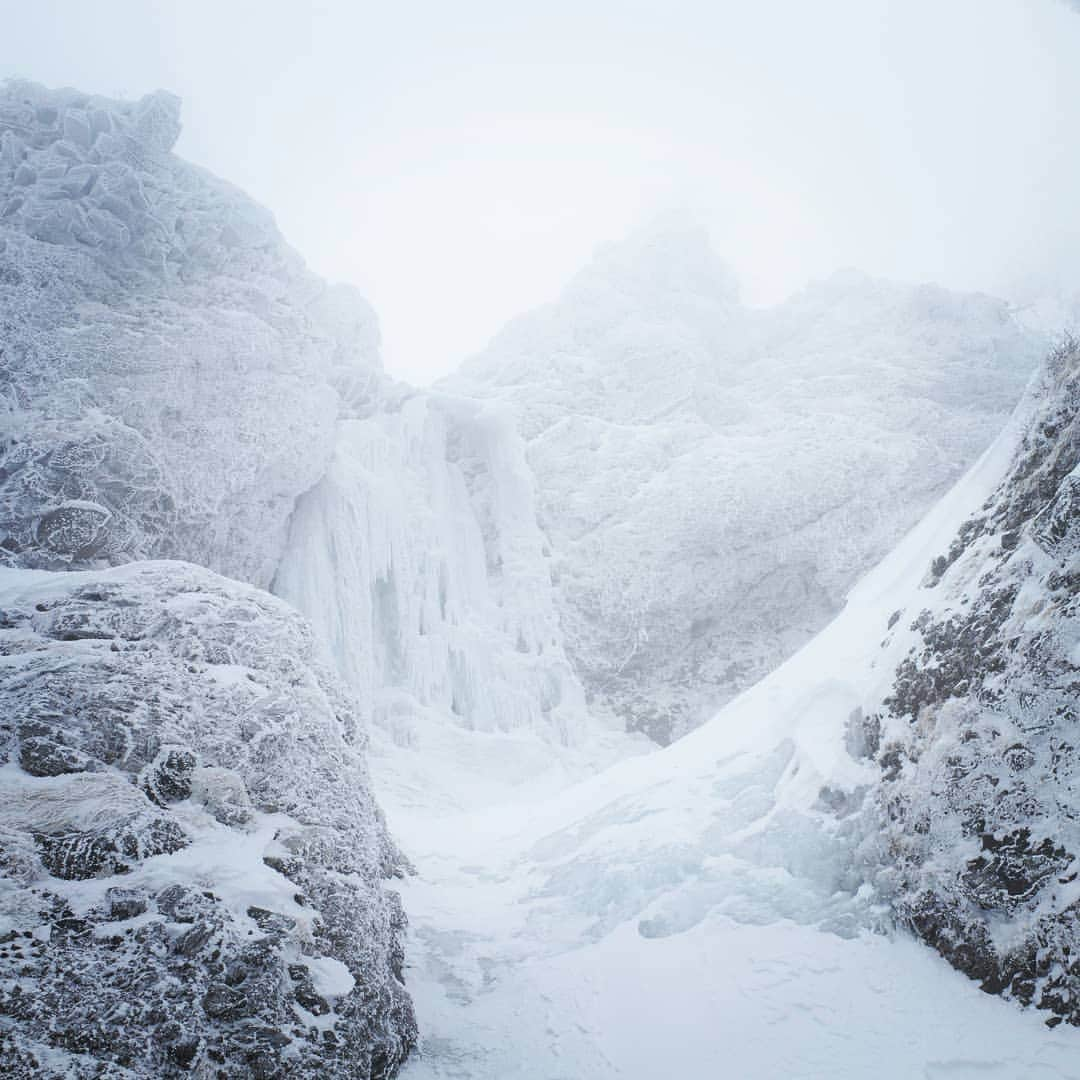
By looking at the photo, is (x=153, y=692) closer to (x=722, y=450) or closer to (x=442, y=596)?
(x=442, y=596)

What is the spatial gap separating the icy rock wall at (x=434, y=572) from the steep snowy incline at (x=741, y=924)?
7297mm

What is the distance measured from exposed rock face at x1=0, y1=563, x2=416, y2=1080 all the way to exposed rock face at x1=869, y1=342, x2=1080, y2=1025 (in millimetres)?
5562

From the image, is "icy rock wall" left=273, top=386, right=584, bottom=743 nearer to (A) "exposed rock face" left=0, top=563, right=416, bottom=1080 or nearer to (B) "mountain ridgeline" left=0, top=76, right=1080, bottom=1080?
(B) "mountain ridgeline" left=0, top=76, right=1080, bottom=1080

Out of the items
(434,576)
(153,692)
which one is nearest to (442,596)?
(434,576)

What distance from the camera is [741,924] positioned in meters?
8.69

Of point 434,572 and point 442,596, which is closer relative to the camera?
point 434,572

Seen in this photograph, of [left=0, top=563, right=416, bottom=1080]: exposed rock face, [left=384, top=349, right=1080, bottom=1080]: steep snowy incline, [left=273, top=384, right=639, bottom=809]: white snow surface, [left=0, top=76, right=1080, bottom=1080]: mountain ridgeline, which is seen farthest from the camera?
[left=273, top=384, right=639, bottom=809]: white snow surface

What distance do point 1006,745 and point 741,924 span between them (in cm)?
375

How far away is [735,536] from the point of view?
2369 centimetres

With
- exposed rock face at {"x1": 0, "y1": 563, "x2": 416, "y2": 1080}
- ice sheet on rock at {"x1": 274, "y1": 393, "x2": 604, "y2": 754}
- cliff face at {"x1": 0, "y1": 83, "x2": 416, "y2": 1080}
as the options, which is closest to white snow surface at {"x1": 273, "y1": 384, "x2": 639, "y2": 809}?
Answer: ice sheet on rock at {"x1": 274, "y1": 393, "x2": 604, "y2": 754}

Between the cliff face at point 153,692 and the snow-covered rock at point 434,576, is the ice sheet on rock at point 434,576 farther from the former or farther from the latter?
the cliff face at point 153,692

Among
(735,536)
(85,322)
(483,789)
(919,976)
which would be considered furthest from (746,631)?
(85,322)

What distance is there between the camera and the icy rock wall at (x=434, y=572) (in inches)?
762

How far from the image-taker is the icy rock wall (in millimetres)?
19344
